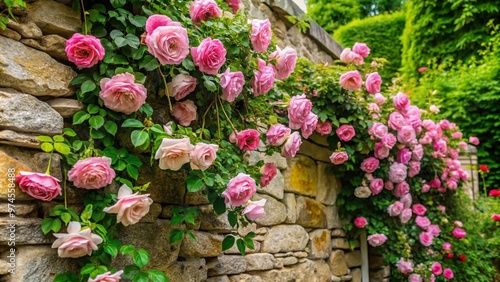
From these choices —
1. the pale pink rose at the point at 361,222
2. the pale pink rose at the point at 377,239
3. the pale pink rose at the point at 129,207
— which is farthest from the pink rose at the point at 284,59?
the pale pink rose at the point at 377,239

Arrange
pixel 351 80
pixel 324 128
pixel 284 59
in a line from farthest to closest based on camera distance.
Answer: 1. pixel 324 128
2. pixel 351 80
3. pixel 284 59

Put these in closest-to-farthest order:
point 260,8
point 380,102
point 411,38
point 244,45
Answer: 1. point 244,45
2. point 260,8
3. point 380,102
4. point 411,38

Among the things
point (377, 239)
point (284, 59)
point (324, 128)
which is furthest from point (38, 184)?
point (377, 239)

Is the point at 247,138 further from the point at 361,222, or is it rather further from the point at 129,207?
the point at 361,222

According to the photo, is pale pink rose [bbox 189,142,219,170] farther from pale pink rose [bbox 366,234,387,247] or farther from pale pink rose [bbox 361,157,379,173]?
pale pink rose [bbox 366,234,387,247]

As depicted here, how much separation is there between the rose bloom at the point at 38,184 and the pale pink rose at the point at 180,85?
53 cm

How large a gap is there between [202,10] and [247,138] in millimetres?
502

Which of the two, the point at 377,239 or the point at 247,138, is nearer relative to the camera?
the point at 247,138

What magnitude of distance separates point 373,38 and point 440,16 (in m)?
3.44

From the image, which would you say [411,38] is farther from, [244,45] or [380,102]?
[244,45]

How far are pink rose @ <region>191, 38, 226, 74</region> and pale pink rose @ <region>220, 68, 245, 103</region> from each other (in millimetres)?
111

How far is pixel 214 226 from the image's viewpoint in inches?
77.4

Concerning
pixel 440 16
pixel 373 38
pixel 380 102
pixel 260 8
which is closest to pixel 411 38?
pixel 440 16

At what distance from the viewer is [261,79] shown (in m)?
1.94
